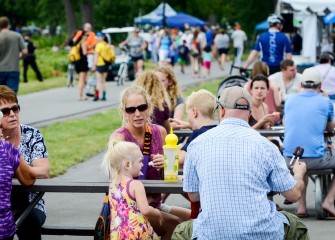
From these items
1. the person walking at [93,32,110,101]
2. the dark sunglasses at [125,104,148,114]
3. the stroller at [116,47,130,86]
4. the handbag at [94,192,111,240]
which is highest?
the dark sunglasses at [125,104,148,114]

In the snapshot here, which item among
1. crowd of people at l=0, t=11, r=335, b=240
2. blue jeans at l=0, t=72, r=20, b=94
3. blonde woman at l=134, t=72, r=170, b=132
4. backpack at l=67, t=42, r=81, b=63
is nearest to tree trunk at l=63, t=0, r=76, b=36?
backpack at l=67, t=42, r=81, b=63

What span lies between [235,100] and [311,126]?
13.1ft

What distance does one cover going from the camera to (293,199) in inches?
251

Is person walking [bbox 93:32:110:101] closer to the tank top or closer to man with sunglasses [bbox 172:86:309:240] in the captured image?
the tank top

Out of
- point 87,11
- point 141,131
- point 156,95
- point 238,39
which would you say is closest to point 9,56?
point 156,95

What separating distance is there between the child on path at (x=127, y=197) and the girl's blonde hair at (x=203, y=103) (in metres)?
0.85

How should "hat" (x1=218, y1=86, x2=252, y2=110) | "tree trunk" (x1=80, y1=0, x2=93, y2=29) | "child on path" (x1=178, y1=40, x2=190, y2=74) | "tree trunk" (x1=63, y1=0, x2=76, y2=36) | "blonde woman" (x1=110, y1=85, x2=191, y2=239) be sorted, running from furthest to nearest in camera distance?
1. "tree trunk" (x1=80, y1=0, x2=93, y2=29)
2. "tree trunk" (x1=63, y1=0, x2=76, y2=36)
3. "child on path" (x1=178, y1=40, x2=190, y2=74)
4. "blonde woman" (x1=110, y1=85, x2=191, y2=239)
5. "hat" (x1=218, y1=86, x2=252, y2=110)

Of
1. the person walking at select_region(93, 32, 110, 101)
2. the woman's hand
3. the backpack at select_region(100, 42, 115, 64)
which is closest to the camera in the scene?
the woman's hand

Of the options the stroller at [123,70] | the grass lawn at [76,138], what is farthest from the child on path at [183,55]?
the grass lawn at [76,138]

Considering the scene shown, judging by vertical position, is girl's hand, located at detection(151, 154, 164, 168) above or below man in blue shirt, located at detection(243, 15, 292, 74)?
above

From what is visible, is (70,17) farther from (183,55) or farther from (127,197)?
(127,197)

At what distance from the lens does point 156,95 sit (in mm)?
10852

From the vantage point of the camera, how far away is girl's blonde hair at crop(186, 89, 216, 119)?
7.88m

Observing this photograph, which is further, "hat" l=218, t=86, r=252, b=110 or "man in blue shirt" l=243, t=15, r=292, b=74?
"man in blue shirt" l=243, t=15, r=292, b=74
